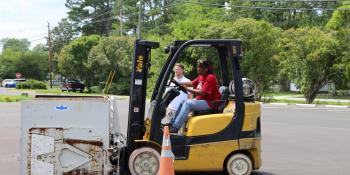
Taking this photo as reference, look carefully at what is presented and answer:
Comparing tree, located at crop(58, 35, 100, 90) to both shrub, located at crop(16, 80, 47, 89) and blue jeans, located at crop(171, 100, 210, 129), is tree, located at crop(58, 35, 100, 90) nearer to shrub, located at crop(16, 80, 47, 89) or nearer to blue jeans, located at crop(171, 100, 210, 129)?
shrub, located at crop(16, 80, 47, 89)

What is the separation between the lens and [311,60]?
3678 cm

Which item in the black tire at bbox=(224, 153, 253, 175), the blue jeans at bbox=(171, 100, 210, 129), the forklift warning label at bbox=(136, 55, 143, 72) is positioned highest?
the forklift warning label at bbox=(136, 55, 143, 72)

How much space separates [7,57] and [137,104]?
332 feet

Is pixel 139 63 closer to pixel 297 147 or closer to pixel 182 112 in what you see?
pixel 182 112

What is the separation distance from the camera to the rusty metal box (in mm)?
7367

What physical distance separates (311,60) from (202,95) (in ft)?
98.0

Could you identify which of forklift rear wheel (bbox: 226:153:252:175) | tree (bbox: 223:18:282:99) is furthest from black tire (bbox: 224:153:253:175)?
tree (bbox: 223:18:282:99)

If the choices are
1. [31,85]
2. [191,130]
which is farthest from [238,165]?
[31,85]

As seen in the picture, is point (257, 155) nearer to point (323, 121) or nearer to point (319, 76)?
point (323, 121)

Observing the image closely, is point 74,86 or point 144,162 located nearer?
point 144,162

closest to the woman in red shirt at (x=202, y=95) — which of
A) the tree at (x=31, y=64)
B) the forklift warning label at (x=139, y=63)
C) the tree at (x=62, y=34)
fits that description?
the forklift warning label at (x=139, y=63)

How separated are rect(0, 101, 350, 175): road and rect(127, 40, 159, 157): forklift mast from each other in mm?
2429

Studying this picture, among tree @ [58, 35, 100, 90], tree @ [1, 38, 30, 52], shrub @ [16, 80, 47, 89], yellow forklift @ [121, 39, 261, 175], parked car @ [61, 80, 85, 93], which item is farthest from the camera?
tree @ [1, 38, 30, 52]

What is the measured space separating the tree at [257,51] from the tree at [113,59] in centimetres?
1982
